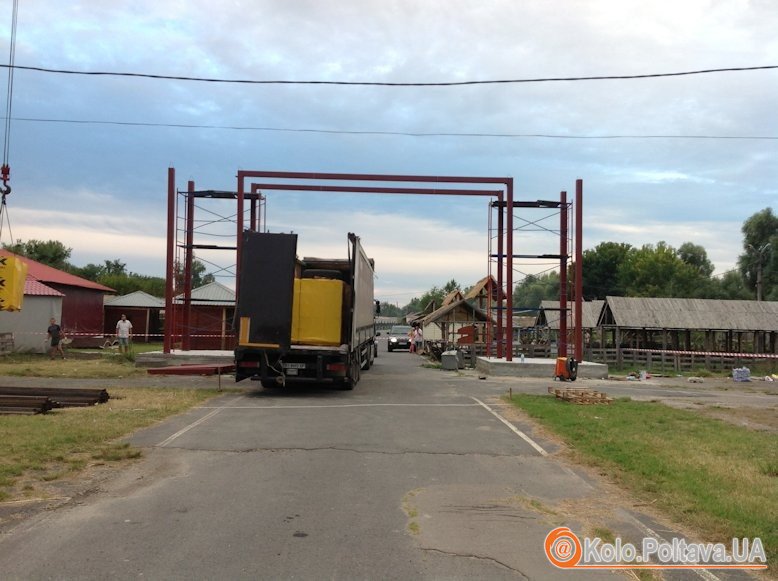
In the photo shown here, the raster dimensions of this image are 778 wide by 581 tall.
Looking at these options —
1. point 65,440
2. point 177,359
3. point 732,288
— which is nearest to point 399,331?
point 177,359

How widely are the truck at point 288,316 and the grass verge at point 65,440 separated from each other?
93.0 inches

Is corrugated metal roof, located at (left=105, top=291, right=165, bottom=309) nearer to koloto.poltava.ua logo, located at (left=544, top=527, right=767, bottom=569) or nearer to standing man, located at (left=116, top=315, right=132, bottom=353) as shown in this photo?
standing man, located at (left=116, top=315, right=132, bottom=353)

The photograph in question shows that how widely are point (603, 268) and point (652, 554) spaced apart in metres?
81.7

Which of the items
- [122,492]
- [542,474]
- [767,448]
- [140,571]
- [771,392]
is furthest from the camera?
[771,392]

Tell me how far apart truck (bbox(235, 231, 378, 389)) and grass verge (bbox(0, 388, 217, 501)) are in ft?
7.75

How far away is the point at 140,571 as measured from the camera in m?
4.26

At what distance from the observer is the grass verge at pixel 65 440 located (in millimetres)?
6793

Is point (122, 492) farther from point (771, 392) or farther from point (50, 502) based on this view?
point (771, 392)

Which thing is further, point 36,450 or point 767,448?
point 767,448

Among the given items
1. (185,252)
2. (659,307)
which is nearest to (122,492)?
(185,252)

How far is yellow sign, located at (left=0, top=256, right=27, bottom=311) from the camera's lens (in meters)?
11.3

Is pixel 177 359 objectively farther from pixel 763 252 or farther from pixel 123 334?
pixel 763 252

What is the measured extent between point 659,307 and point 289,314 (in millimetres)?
31092

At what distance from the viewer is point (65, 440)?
855cm
